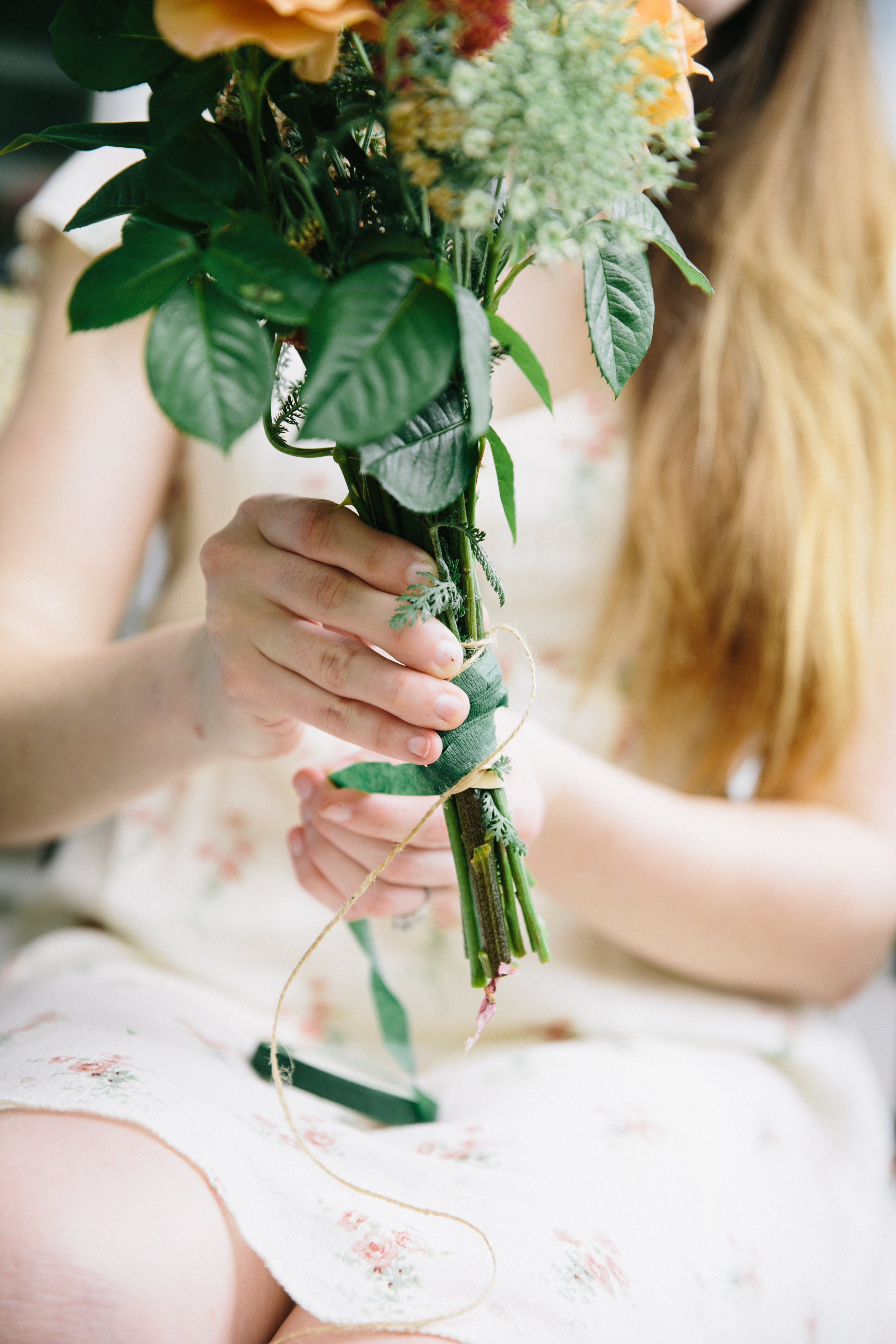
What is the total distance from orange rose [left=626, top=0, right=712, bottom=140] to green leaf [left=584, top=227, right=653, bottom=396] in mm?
48

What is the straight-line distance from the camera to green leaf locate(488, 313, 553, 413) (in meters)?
0.34

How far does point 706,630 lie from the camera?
824 millimetres

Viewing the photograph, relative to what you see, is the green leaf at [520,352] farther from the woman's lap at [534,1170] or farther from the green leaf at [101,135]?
the woman's lap at [534,1170]

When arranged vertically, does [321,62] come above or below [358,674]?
above

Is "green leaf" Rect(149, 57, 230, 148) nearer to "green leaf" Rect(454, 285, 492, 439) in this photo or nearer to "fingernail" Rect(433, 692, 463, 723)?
"green leaf" Rect(454, 285, 492, 439)

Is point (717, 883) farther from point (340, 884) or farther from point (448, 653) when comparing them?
point (448, 653)

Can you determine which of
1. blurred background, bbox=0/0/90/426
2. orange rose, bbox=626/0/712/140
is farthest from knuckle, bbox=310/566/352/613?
blurred background, bbox=0/0/90/426

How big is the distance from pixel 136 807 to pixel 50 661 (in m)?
0.21

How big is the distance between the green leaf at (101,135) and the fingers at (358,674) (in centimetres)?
20

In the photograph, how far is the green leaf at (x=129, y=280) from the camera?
301mm

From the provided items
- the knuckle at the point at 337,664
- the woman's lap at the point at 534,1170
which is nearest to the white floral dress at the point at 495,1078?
the woman's lap at the point at 534,1170

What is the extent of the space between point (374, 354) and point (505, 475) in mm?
117

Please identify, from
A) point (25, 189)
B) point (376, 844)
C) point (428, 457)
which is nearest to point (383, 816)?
point (376, 844)

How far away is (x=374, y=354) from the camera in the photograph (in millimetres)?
283
